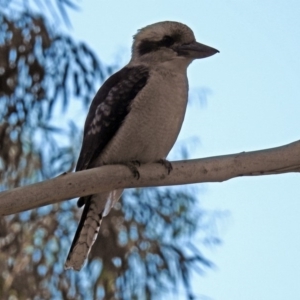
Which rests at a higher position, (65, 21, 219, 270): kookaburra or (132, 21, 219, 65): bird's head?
(132, 21, 219, 65): bird's head

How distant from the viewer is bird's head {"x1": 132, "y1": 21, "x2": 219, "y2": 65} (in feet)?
8.73

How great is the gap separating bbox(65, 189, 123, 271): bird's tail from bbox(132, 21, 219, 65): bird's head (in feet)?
1.31

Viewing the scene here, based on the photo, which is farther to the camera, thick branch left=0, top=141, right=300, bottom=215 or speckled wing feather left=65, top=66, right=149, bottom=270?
speckled wing feather left=65, top=66, right=149, bottom=270

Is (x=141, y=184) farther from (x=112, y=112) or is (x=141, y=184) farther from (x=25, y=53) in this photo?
(x=25, y=53)

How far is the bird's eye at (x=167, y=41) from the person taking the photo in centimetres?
272

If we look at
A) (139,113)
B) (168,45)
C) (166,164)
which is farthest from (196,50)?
(166,164)

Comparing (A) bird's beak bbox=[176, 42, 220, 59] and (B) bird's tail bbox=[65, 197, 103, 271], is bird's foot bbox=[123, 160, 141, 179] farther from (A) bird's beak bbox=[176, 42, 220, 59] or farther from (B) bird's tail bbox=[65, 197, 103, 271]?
(A) bird's beak bbox=[176, 42, 220, 59]

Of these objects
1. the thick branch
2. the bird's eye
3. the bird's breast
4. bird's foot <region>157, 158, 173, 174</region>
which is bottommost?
the thick branch

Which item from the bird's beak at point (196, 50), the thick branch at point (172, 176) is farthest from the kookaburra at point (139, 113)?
the thick branch at point (172, 176)

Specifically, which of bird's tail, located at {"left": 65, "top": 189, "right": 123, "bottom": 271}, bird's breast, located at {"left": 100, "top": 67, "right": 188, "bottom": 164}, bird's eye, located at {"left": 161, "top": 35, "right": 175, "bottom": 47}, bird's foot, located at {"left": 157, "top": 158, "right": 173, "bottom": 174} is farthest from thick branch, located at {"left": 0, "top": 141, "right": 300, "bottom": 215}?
bird's eye, located at {"left": 161, "top": 35, "right": 175, "bottom": 47}

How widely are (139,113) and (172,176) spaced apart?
13.4 inches

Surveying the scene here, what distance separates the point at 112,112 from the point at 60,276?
4.71 feet

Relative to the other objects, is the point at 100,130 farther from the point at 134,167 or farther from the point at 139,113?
the point at 134,167

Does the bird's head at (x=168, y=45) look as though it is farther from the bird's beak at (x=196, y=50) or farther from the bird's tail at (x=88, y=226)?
the bird's tail at (x=88, y=226)
